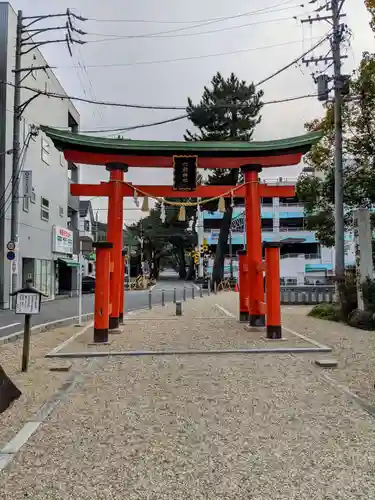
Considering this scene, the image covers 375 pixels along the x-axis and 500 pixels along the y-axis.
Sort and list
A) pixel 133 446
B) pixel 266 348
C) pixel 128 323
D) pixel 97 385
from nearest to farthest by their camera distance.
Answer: pixel 133 446
pixel 97 385
pixel 266 348
pixel 128 323

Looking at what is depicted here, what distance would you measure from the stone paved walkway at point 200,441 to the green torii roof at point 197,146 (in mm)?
6786

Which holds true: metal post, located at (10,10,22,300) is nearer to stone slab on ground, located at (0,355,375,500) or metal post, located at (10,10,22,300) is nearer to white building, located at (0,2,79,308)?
white building, located at (0,2,79,308)

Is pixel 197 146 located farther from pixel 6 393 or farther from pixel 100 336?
pixel 6 393

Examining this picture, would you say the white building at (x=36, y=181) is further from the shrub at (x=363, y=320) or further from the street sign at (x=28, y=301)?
the shrub at (x=363, y=320)

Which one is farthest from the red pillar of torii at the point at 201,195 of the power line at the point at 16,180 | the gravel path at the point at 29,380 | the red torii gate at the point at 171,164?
the power line at the point at 16,180

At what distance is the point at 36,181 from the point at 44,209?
2.14 m

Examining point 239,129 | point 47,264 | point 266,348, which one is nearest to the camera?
point 266,348

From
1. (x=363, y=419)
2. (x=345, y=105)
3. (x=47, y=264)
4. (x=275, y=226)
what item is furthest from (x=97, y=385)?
(x=275, y=226)

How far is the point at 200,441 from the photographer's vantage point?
176 inches

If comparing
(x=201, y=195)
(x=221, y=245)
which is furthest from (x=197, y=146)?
(x=221, y=245)

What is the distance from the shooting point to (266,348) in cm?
955

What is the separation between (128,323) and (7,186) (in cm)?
1117

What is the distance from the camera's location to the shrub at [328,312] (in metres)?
14.8

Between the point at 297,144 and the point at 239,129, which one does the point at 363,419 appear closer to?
the point at 297,144
